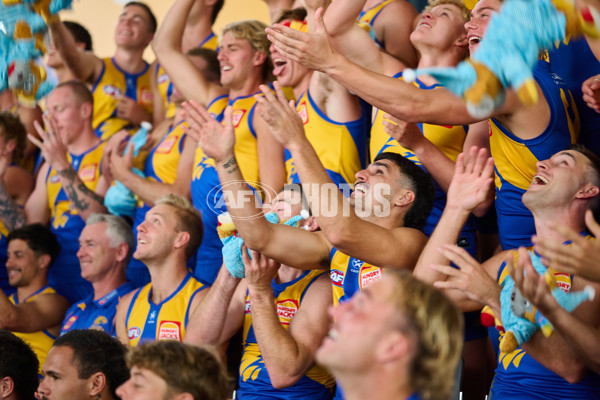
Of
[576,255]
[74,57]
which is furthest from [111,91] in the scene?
[576,255]

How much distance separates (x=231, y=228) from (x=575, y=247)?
1.31 m

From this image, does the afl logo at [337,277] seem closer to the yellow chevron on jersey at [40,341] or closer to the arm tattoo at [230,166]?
the arm tattoo at [230,166]

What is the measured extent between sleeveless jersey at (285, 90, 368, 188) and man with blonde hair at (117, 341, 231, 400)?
1127 millimetres

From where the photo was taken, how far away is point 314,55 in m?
2.28

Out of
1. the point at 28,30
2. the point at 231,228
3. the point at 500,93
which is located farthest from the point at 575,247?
the point at 28,30

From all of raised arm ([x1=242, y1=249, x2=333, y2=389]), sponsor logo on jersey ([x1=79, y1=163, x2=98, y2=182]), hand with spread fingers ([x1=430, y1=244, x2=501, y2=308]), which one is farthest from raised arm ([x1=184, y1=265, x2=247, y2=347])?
sponsor logo on jersey ([x1=79, y1=163, x2=98, y2=182])

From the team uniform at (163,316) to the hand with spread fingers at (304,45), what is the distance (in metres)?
1.28

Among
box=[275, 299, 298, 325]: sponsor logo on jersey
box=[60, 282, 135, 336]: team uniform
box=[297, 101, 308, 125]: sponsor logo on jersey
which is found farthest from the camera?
box=[60, 282, 135, 336]: team uniform

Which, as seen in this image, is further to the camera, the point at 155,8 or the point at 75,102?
the point at 155,8

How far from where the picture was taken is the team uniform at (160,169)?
400 cm

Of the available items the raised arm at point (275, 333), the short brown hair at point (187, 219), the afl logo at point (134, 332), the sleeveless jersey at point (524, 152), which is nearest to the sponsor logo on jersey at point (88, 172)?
the short brown hair at point (187, 219)

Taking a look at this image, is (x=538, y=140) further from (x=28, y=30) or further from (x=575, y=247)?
(x=28, y=30)

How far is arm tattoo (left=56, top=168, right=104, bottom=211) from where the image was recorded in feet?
13.2

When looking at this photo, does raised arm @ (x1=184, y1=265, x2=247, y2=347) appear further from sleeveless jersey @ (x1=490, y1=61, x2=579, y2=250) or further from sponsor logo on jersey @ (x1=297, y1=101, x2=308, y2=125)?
sleeveless jersey @ (x1=490, y1=61, x2=579, y2=250)
